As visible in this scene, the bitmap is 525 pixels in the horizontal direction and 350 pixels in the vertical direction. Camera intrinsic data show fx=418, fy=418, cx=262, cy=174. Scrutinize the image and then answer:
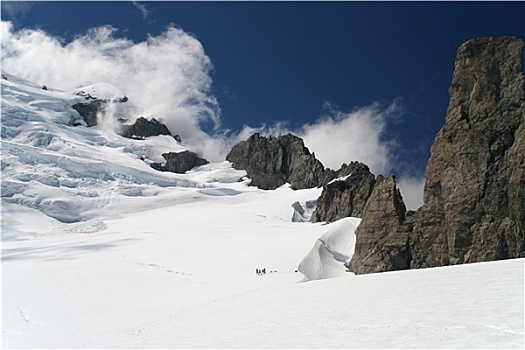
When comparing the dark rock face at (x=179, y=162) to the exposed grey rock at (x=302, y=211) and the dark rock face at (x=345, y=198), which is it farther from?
the dark rock face at (x=345, y=198)

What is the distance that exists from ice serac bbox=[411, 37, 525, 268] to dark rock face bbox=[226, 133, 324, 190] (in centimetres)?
9989

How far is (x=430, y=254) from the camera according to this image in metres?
33.8

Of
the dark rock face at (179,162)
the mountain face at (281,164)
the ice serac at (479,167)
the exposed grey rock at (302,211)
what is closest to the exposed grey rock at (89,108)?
the dark rock face at (179,162)

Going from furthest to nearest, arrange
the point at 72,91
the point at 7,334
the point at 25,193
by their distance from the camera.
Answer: the point at 72,91, the point at 25,193, the point at 7,334

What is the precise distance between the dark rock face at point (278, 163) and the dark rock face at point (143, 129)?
43.5 meters

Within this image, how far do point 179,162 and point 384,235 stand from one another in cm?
13184

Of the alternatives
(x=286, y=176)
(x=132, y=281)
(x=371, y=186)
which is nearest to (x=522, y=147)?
(x=132, y=281)

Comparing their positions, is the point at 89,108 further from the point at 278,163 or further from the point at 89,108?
the point at 278,163

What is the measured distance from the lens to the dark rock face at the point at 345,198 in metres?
68.4

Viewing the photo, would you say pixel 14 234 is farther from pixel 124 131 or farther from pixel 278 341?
pixel 124 131

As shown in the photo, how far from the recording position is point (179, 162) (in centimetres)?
16350

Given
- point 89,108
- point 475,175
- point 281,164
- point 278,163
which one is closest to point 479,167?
point 475,175

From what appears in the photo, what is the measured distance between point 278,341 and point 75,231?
234 ft

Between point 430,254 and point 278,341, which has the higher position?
point 430,254
